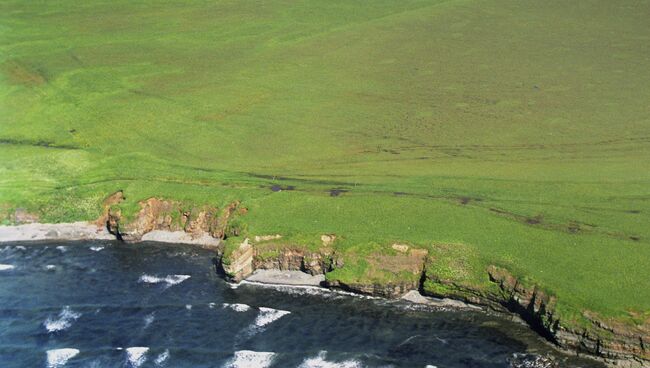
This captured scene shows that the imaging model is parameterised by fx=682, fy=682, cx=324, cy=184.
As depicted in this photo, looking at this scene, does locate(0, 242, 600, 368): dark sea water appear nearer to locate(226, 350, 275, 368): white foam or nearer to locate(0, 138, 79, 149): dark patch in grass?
locate(226, 350, 275, 368): white foam

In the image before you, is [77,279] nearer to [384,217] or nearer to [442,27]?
[384,217]

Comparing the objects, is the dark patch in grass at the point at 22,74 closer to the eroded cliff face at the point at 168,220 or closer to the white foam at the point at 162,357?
the eroded cliff face at the point at 168,220

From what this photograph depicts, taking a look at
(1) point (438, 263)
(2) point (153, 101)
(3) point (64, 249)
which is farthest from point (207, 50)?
(1) point (438, 263)


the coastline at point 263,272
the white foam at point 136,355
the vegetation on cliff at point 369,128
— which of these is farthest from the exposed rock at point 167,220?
the white foam at point 136,355

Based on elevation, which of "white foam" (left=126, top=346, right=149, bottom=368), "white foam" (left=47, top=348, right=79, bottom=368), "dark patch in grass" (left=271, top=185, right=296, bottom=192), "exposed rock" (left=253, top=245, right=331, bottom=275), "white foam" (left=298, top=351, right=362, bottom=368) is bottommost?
"white foam" (left=47, top=348, right=79, bottom=368)

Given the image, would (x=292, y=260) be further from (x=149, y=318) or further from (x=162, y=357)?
(x=162, y=357)

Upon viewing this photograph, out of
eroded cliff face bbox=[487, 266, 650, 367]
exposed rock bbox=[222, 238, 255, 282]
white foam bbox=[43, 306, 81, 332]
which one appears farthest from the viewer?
exposed rock bbox=[222, 238, 255, 282]

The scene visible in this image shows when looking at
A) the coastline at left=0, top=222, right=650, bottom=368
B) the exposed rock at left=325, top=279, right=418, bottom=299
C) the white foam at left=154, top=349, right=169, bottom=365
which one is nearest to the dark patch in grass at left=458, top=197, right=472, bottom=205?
the exposed rock at left=325, top=279, right=418, bottom=299
